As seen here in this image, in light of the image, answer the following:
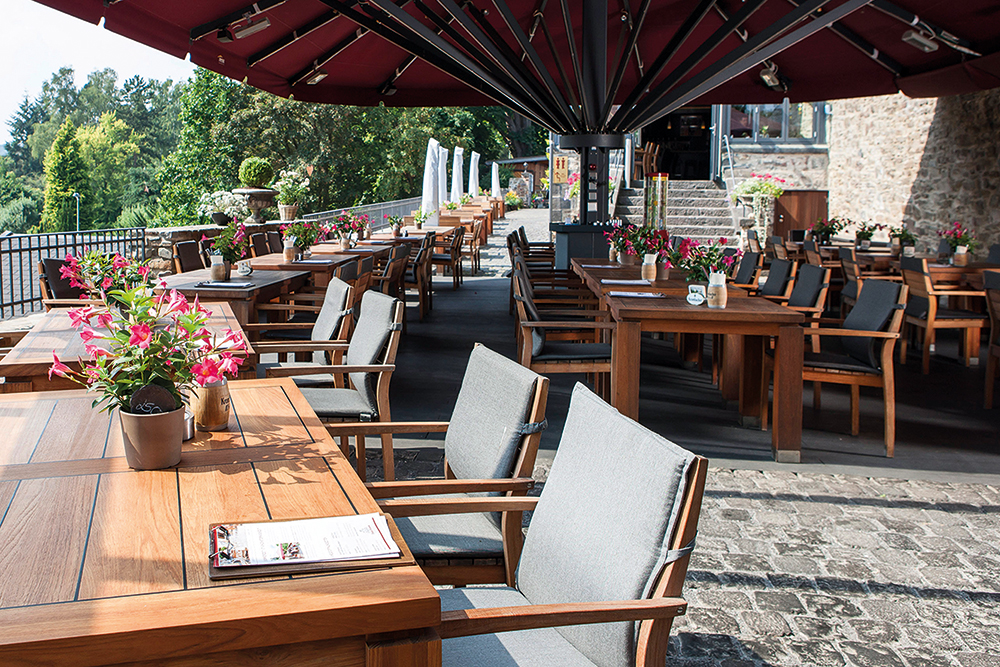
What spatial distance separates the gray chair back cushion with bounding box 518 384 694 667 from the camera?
1.61 meters

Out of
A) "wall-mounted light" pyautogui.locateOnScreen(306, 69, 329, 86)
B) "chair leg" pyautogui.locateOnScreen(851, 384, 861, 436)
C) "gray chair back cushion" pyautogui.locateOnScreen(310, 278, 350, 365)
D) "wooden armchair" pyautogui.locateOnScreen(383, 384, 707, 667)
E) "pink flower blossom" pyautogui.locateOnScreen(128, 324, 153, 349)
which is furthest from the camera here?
"wall-mounted light" pyautogui.locateOnScreen(306, 69, 329, 86)

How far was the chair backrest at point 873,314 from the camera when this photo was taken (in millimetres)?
4785

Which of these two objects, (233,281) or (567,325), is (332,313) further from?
(233,281)

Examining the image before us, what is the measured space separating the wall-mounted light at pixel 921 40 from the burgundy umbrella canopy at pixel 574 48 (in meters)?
0.01

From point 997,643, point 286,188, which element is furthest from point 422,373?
point 286,188

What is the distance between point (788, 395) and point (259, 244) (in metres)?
6.95

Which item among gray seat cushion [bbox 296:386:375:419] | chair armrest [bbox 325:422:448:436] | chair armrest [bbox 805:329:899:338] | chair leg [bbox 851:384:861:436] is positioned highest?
chair armrest [bbox 805:329:899:338]

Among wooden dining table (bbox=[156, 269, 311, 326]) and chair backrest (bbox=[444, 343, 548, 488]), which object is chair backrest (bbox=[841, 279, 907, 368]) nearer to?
chair backrest (bbox=[444, 343, 548, 488])

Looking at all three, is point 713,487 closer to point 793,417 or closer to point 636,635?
point 793,417

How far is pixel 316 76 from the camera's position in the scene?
7578 mm

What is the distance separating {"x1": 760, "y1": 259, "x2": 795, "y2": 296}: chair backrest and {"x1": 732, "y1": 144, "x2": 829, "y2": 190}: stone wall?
11.7 metres

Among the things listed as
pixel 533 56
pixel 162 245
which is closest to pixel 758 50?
pixel 533 56

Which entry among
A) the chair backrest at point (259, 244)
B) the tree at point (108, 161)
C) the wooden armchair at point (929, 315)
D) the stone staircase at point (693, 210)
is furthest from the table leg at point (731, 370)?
the tree at point (108, 161)

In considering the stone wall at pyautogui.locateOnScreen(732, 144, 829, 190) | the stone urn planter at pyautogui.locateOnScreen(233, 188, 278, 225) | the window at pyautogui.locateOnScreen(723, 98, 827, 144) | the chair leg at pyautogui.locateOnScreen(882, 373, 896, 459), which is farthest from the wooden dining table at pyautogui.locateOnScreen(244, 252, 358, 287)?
the window at pyautogui.locateOnScreen(723, 98, 827, 144)
